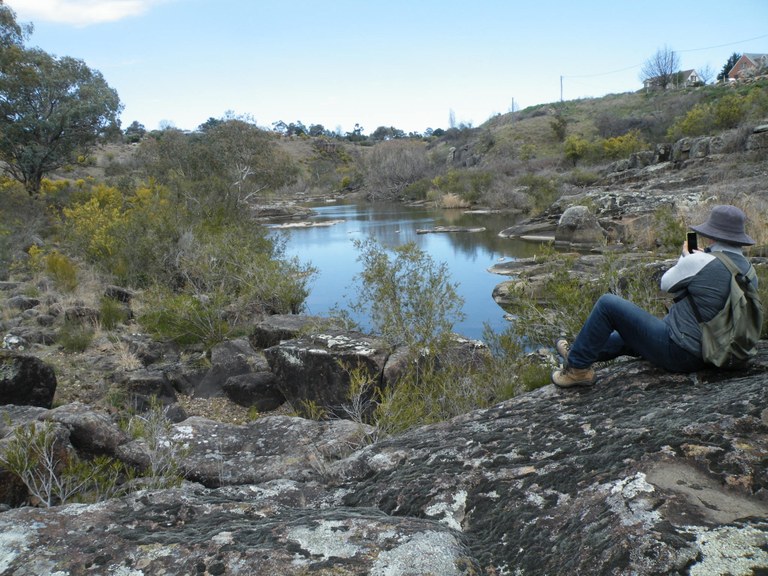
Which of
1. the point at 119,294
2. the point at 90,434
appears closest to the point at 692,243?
the point at 90,434

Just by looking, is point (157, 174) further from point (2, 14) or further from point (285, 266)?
point (285, 266)

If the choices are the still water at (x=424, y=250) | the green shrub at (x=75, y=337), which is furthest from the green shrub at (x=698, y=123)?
→ the green shrub at (x=75, y=337)

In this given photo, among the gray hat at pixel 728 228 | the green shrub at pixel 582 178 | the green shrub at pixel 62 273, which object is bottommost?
the green shrub at pixel 62 273

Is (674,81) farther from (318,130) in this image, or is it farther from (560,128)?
(318,130)

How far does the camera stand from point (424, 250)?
65.3 ft

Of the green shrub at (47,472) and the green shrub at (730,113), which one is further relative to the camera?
the green shrub at (730,113)

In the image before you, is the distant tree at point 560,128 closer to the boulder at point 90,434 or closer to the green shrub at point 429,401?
the green shrub at point 429,401

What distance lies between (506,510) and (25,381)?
663 centimetres

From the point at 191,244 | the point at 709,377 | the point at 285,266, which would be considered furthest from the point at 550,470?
the point at 191,244

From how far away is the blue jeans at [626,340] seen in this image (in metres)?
3.19

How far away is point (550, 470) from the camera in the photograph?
2342mm

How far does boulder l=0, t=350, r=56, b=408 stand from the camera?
6648mm

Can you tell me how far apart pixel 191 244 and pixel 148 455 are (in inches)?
A: 421

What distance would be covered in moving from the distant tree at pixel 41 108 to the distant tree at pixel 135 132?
142 feet
